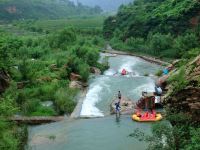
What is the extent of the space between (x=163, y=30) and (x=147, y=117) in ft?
239

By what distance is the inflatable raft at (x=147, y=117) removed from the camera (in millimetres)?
42781

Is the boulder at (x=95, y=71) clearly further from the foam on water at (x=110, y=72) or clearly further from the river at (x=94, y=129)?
the river at (x=94, y=129)

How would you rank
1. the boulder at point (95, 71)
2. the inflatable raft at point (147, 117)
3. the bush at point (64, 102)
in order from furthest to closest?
1. the boulder at point (95, 71)
2. the bush at point (64, 102)
3. the inflatable raft at point (147, 117)

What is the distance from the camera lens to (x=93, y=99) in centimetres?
5388

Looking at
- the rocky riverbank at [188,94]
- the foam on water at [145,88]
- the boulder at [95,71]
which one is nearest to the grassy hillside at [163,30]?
the boulder at [95,71]

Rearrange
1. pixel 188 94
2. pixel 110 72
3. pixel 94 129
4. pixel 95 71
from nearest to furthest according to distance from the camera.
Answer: pixel 188 94 → pixel 94 129 → pixel 95 71 → pixel 110 72

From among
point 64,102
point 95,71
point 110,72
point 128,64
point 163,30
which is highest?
point 64,102

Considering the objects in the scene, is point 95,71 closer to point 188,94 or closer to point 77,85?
point 77,85

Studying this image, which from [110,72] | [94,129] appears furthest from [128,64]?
[94,129]

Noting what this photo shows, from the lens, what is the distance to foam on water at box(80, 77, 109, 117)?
4766cm

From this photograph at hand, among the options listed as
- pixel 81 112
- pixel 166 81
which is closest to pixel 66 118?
pixel 81 112

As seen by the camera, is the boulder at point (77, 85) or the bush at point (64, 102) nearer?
the bush at point (64, 102)

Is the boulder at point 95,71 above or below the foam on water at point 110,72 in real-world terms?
above

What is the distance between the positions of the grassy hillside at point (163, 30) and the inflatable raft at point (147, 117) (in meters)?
47.6
